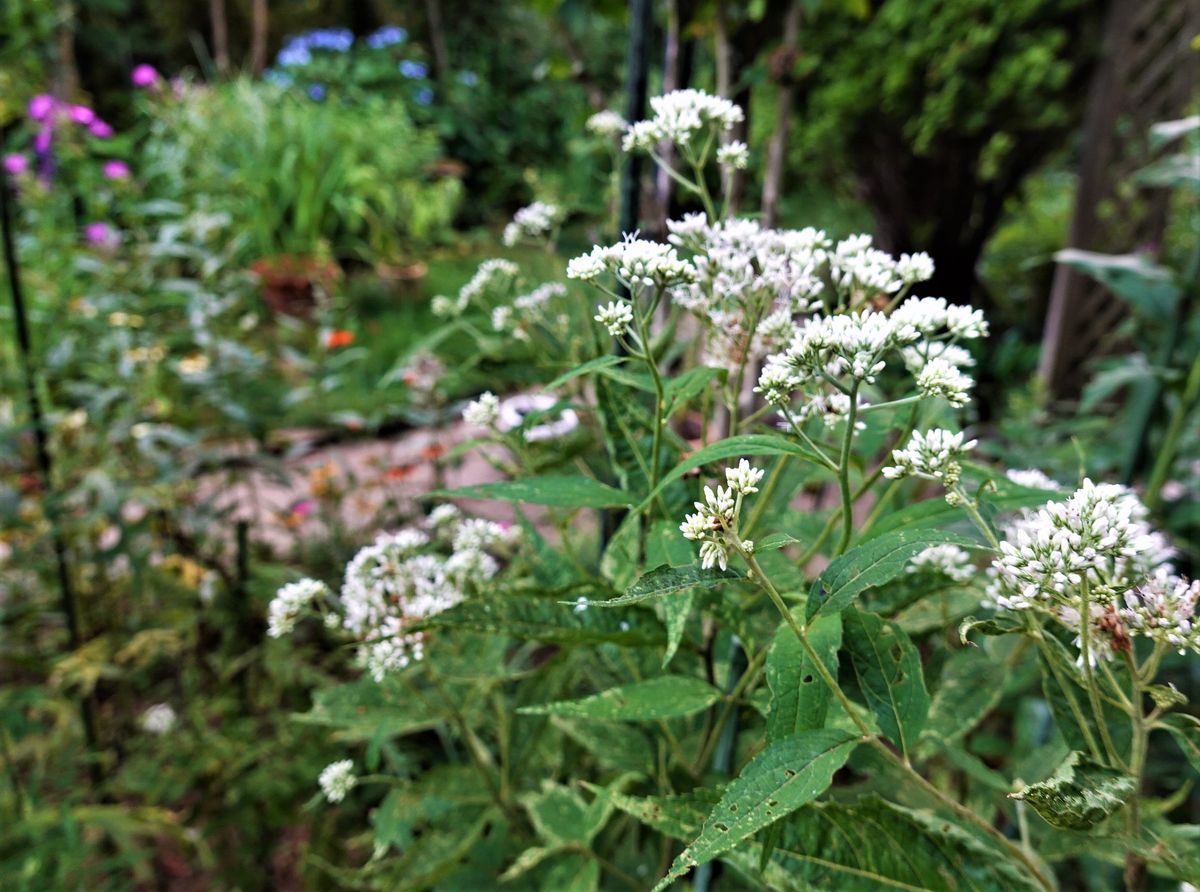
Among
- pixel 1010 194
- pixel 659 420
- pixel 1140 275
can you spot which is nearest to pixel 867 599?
pixel 659 420

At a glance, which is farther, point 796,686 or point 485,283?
point 485,283

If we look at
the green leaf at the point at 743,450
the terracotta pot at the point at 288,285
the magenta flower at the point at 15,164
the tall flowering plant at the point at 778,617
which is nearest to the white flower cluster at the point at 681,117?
the tall flowering plant at the point at 778,617

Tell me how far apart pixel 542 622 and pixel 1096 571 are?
38 cm

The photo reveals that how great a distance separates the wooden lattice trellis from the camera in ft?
7.82

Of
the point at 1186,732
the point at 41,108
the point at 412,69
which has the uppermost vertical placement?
the point at 412,69

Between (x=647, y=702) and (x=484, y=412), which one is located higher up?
(x=484, y=412)

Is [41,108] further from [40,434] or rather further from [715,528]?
[715,528]

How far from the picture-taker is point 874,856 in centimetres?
56

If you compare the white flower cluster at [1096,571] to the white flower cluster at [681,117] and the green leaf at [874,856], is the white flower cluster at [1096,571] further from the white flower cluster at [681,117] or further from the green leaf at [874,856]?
the white flower cluster at [681,117]

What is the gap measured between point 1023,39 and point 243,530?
3164 mm

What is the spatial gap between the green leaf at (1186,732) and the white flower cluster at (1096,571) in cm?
5

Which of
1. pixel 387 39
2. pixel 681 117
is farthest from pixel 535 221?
pixel 387 39

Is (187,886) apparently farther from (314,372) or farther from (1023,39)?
(1023,39)

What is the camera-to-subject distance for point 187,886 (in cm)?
152
